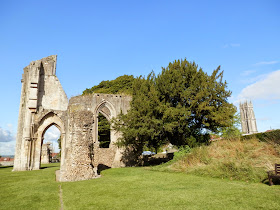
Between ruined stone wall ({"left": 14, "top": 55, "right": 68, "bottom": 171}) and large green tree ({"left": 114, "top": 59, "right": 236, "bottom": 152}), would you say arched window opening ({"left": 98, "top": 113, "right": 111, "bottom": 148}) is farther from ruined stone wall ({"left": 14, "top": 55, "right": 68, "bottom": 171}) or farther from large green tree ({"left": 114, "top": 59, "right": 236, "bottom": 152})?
large green tree ({"left": 114, "top": 59, "right": 236, "bottom": 152})

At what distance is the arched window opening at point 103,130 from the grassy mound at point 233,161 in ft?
54.4

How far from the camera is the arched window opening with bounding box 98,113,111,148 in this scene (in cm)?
2800

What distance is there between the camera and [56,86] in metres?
24.6

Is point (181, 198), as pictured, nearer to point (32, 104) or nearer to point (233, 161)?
point (233, 161)

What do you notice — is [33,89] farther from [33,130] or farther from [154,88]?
[154,88]

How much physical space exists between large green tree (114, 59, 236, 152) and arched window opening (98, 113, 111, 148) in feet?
40.0

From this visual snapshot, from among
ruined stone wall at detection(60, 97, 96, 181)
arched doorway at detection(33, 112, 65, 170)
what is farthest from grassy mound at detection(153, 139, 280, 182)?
arched doorway at detection(33, 112, 65, 170)

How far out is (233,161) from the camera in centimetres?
946

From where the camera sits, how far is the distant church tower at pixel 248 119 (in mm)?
75869

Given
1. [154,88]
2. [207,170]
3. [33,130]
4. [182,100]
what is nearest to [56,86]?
[33,130]

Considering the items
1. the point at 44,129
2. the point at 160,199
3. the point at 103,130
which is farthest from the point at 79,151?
the point at 103,130

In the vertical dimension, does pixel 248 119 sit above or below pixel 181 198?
above

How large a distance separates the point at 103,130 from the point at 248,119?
65726 millimetres

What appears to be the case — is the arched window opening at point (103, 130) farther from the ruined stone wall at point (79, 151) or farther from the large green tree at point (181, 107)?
the ruined stone wall at point (79, 151)
